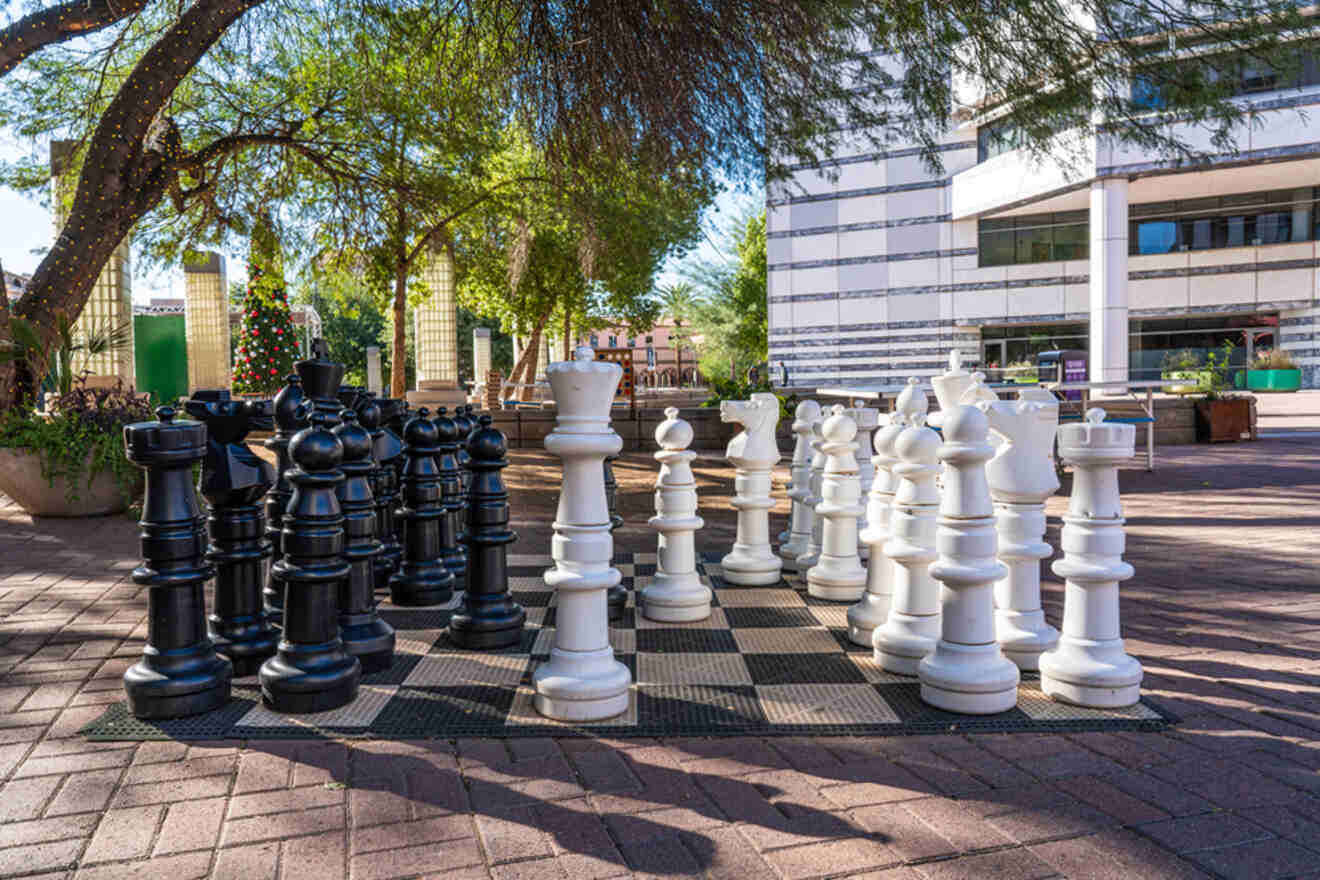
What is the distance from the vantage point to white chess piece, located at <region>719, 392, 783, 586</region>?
12.5 feet

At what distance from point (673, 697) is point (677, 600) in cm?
80

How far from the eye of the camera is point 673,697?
8.11ft

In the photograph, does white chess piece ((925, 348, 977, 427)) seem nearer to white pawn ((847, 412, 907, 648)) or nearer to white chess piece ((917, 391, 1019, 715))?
white pawn ((847, 412, 907, 648))

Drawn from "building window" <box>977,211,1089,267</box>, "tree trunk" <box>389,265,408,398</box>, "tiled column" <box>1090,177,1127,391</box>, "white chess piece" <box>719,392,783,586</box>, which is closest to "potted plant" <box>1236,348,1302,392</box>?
"building window" <box>977,211,1089,267</box>

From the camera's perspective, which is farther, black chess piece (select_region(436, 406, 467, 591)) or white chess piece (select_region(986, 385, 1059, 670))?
black chess piece (select_region(436, 406, 467, 591))

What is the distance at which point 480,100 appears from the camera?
6.41 meters

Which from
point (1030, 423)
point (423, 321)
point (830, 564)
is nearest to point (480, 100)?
point (830, 564)

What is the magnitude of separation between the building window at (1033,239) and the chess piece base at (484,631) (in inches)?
984

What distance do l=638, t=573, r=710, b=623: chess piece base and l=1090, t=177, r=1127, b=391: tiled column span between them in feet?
63.7

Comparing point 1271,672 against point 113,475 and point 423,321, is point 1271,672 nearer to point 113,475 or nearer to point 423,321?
point 113,475

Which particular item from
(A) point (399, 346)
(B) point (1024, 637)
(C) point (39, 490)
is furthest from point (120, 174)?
(B) point (1024, 637)

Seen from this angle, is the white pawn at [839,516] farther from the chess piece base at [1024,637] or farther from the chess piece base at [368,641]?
the chess piece base at [368,641]

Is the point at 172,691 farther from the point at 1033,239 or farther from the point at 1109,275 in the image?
the point at 1033,239

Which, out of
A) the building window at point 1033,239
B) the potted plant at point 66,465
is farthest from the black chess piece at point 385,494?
the building window at point 1033,239
